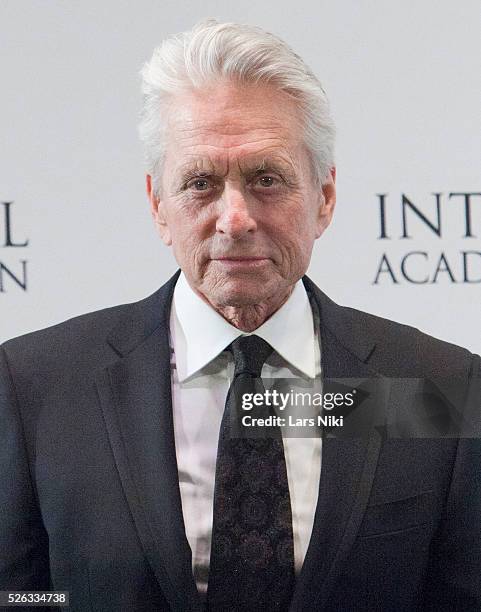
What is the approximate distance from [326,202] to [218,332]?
18 centimetres

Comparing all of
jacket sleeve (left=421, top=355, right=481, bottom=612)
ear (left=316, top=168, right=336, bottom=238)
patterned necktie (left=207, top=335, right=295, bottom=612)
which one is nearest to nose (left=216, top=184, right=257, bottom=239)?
ear (left=316, top=168, right=336, bottom=238)

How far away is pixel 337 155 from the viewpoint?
128 cm

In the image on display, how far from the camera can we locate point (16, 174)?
1.25 m

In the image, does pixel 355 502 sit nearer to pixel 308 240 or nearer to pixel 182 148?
pixel 308 240

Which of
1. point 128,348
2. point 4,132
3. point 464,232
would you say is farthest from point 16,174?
point 464,232

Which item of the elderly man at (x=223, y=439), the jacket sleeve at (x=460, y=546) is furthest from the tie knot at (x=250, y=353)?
the jacket sleeve at (x=460, y=546)

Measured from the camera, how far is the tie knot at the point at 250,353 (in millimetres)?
1069

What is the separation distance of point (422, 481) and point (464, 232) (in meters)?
0.36

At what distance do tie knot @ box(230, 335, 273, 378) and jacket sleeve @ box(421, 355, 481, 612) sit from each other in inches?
9.1

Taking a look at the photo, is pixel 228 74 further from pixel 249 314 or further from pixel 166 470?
pixel 166 470

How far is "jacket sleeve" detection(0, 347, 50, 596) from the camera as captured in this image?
1.05m

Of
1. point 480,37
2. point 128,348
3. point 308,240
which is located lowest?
point 128,348

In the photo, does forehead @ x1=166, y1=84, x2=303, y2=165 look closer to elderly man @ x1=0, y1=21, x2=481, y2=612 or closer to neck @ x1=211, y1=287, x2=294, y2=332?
elderly man @ x1=0, y1=21, x2=481, y2=612

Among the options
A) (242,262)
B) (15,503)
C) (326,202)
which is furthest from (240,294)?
(15,503)
